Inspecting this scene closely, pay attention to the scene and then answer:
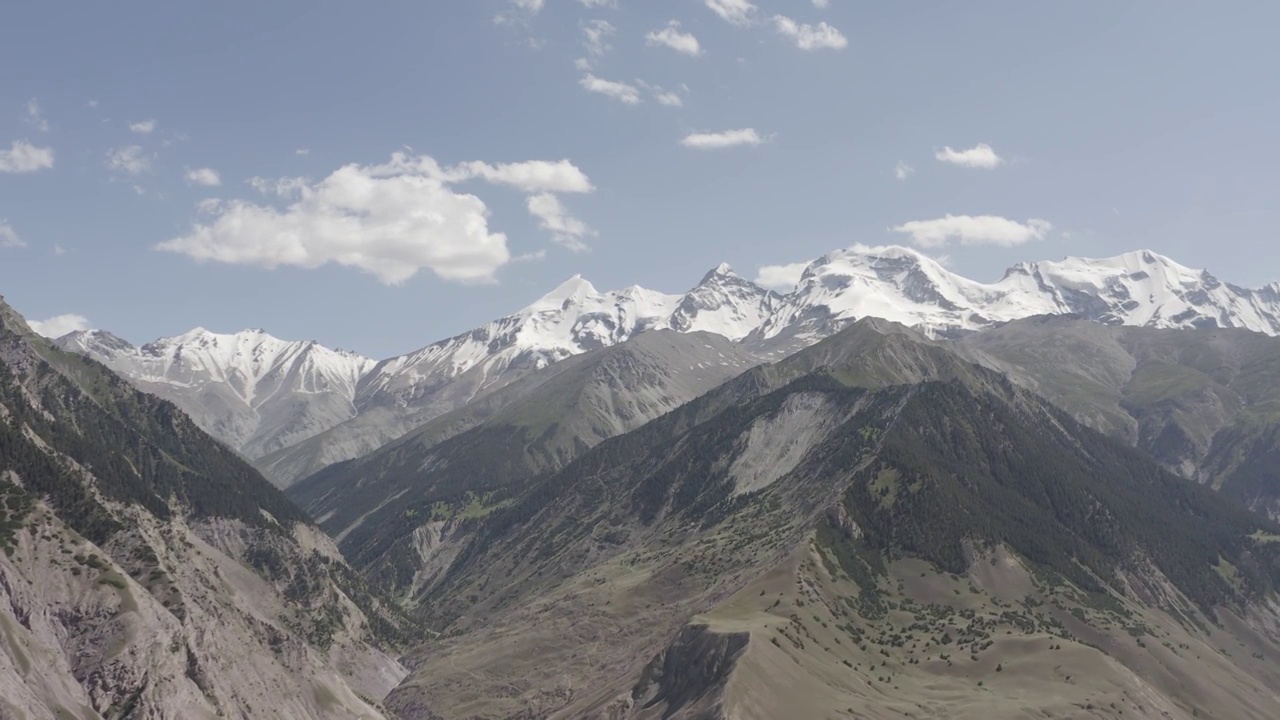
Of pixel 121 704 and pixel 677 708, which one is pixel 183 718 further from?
pixel 677 708

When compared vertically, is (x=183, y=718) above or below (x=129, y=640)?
below

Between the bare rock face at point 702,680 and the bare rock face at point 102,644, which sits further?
the bare rock face at point 702,680

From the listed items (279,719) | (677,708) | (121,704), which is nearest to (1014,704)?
(677,708)

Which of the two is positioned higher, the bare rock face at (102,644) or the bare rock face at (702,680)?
the bare rock face at (102,644)

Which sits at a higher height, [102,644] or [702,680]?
[102,644]

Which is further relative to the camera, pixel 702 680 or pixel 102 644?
pixel 702 680

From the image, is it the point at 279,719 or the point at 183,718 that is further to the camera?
the point at 279,719

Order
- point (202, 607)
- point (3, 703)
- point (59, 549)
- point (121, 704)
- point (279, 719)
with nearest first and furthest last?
point (3, 703)
point (121, 704)
point (59, 549)
point (279, 719)
point (202, 607)

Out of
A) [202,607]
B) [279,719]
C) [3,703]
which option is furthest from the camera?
[202,607]

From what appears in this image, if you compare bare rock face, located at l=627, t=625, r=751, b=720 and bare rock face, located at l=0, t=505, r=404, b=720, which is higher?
bare rock face, located at l=0, t=505, r=404, b=720

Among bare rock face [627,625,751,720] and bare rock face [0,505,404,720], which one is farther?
bare rock face [627,625,751,720]

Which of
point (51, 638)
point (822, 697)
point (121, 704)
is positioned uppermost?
point (51, 638)
